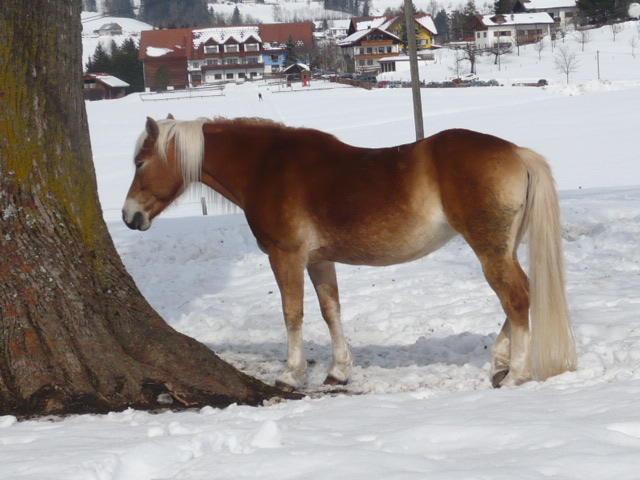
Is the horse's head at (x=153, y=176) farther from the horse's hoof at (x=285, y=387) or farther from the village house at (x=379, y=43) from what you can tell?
the village house at (x=379, y=43)

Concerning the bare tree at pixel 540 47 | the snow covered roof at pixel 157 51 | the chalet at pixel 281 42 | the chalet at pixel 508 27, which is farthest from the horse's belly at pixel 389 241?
the chalet at pixel 281 42

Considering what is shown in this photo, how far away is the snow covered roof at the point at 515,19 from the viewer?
108 meters

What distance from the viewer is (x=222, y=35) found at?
119 metres

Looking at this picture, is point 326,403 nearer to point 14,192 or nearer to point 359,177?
point 359,177

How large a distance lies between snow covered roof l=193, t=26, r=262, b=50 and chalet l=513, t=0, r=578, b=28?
3954 centimetres

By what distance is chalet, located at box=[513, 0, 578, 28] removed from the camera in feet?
397

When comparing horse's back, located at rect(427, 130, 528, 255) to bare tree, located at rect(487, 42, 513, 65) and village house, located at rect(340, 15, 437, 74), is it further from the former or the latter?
village house, located at rect(340, 15, 437, 74)

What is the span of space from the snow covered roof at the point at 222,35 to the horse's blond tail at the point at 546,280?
117135 millimetres

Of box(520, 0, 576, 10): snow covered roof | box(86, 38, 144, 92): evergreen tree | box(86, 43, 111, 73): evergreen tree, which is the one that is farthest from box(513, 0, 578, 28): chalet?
box(86, 43, 111, 73): evergreen tree

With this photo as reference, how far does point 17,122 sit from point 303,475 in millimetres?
2932

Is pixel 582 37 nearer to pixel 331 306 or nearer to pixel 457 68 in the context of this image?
pixel 457 68

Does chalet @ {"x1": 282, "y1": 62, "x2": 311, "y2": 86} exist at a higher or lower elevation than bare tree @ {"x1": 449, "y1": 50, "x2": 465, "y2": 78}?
higher

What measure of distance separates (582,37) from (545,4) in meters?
37.4

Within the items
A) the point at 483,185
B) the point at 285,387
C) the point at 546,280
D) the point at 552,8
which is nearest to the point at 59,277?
the point at 285,387
